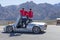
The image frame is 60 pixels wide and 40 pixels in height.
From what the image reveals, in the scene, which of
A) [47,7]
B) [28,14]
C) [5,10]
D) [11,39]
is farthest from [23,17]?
[47,7]

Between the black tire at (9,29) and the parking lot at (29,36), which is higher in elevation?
the black tire at (9,29)

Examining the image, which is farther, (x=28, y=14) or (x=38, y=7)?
(x=38, y=7)

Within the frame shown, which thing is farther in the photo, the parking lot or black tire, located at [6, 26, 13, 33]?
black tire, located at [6, 26, 13, 33]

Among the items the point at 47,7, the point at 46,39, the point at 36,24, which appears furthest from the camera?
the point at 47,7

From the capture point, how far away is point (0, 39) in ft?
47.3

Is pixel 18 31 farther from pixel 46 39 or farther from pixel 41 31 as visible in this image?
pixel 46 39

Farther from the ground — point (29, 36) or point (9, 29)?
point (9, 29)

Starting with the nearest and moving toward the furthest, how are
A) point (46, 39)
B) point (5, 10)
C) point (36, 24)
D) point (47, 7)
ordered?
point (46, 39) < point (36, 24) < point (5, 10) < point (47, 7)

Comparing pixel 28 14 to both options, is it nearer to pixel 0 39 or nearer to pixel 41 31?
pixel 41 31

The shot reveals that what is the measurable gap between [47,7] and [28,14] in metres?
130

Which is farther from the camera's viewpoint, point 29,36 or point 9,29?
point 9,29

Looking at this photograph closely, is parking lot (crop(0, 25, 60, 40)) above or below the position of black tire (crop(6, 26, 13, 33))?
below

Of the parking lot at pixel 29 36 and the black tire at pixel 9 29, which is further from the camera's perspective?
the black tire at pixel 9 29

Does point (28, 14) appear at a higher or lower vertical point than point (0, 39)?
higher
